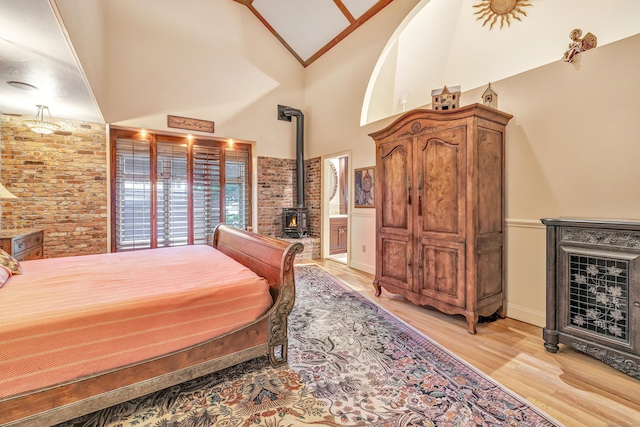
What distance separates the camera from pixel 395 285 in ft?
10.8

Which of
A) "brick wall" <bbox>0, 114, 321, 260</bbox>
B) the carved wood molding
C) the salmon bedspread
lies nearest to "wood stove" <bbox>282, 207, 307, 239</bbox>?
"brick wall" <bbox>0, 114, 321, 260</bbox>

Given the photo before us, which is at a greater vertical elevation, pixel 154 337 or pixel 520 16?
pixel 520 16

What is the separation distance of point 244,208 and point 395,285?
11.6ft

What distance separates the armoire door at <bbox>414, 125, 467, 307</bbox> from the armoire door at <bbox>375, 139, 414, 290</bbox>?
132 millimetres

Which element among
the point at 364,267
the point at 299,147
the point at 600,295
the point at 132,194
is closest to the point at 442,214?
the point at 600,295

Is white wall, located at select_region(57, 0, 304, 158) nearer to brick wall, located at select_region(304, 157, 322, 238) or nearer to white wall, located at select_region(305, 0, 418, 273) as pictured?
brick wall, located at select_region(304, 157, 322, 238)

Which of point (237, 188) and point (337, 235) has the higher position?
point (237, 188)

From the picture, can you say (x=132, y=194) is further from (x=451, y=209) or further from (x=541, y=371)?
(x=541, y=371)

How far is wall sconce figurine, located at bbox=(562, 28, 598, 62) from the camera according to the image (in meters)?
2.37

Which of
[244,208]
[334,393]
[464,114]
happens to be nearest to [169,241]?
[244,208]

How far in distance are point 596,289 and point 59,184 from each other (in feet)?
20.6

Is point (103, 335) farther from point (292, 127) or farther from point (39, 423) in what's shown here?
point (292, 127)

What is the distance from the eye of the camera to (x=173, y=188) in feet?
16.5

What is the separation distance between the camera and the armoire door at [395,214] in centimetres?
311
